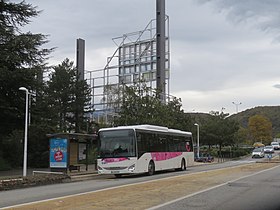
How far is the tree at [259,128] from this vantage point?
354 ft

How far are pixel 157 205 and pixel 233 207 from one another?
6.93 feet

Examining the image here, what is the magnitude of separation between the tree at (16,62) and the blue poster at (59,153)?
7058 mm

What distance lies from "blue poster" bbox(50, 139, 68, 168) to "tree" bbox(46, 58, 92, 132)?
26851 millimetres

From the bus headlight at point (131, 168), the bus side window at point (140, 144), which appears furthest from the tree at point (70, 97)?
the bus headlight at point (131, 168)

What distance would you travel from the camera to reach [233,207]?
1178 cm

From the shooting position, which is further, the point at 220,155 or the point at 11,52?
the point at 220,155

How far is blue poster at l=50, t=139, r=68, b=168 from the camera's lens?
90.7 ft

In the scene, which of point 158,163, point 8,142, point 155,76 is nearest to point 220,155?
point 155,76

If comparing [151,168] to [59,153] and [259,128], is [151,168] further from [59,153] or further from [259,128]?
[259,128]

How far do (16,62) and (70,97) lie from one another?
22.8m

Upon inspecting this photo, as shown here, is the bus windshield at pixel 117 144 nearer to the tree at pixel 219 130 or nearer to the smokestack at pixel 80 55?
the smokestack at pixel 80 55

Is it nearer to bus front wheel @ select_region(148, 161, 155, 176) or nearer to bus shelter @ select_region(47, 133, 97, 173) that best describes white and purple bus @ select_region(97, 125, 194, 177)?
bus front wheel @ select_region(148, 161, 155, 176)

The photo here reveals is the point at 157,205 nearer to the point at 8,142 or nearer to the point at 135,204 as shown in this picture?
the point at 135,204

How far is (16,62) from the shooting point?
33781 millimetres
